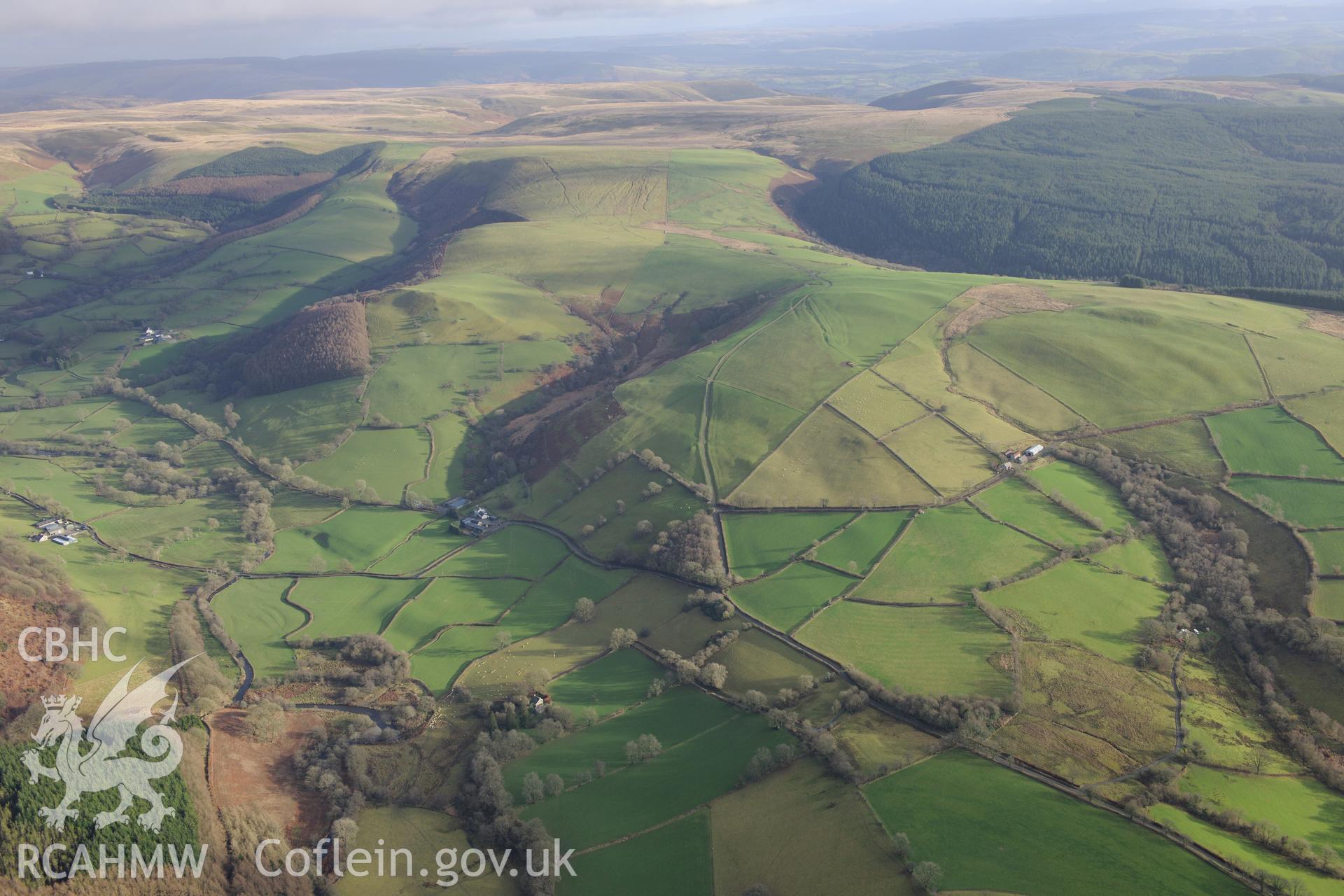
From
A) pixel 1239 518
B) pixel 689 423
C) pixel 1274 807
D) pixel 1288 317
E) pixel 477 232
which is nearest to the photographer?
pixel 1274 807

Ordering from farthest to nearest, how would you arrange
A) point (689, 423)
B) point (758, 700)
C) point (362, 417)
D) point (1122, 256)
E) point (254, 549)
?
1. point (1122, 256)
2. point (362, 417)
3. point (689, 423)
4. point (254, 549)
5. point (758, 700)

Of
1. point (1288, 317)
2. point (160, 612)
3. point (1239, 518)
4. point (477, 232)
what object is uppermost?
point (477, 232)

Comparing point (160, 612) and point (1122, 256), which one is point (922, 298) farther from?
point (160, 612)

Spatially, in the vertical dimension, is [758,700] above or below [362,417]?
below

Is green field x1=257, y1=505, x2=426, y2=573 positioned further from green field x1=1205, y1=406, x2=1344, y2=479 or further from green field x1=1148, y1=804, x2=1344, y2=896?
green field x1=1205, y1=406, x2=1344, y2=479

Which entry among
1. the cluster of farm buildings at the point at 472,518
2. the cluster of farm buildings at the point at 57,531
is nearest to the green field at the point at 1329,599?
the cluster of farm buildings at the point at 472,518

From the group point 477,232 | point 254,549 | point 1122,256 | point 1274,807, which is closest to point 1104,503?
point 1274,807

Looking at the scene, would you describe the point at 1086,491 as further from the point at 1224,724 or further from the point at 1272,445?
the point at 1224,724

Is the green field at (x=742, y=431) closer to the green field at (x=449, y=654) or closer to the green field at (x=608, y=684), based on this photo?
the green field at (x=608, y=684)
